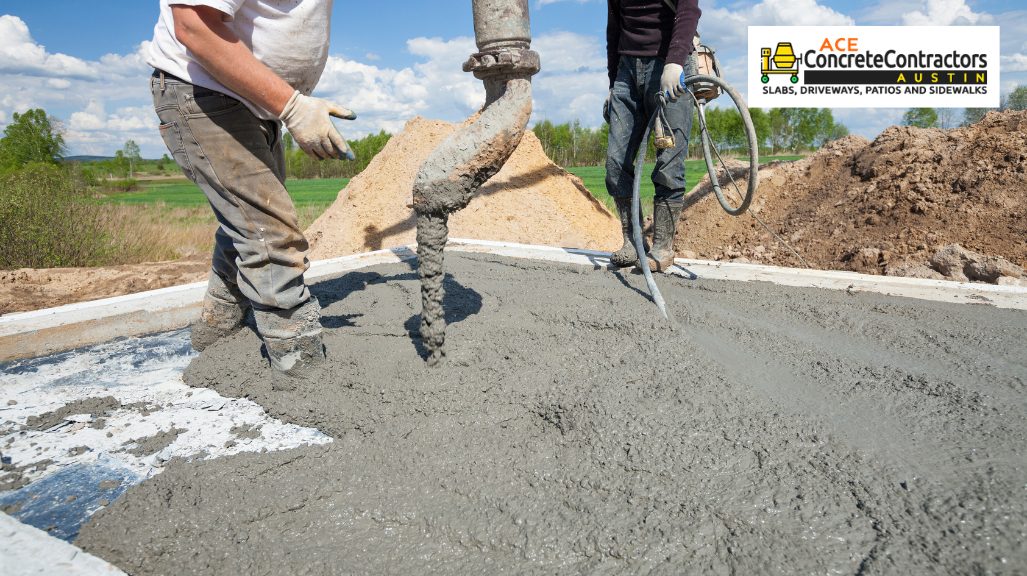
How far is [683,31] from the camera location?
292 cm

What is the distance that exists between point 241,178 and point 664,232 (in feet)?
7.56

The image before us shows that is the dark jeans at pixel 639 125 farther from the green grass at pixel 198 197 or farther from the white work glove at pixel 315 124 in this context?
the green grass at pixel 198 197

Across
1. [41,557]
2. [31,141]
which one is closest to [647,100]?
[41,557]

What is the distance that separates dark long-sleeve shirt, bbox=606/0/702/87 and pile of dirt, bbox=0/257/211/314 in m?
3.91

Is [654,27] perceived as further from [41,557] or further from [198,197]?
[198,197]

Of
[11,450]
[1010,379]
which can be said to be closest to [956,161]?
[1010,379]

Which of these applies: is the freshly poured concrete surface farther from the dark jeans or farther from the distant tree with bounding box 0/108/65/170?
the distant tree with bounding box 0/108/65/170

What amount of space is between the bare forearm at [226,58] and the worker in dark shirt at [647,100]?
198 centimetres

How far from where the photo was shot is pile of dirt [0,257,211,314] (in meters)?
4.09

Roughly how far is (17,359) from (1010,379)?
3.71 m

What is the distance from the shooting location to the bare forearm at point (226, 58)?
158 cm

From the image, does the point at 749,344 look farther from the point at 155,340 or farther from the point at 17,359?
the point at 17,359

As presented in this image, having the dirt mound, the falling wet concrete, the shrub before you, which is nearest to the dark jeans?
the falling wet concrete

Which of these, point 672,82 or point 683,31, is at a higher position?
point 683,31
